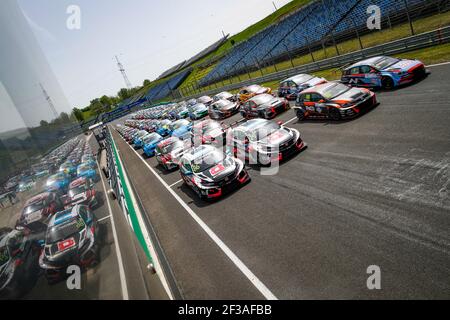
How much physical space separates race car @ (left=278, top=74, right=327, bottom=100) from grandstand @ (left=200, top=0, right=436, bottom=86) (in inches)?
288

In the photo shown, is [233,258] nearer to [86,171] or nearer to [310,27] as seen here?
[86,171]

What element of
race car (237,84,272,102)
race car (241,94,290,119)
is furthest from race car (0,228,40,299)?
race car (237,84,272,102)

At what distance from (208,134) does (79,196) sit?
9076mm

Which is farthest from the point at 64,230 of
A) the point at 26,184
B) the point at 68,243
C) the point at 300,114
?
the point at 300,114

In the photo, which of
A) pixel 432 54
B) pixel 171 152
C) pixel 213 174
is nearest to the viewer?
pixel 213 174

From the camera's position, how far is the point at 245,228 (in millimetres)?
8469

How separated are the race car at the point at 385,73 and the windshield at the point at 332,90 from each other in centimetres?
231

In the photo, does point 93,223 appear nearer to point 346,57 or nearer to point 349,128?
point 349,128

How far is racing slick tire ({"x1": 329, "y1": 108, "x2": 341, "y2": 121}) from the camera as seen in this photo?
45.0 feet

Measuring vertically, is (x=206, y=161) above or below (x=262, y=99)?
below

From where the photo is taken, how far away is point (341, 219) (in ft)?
23.5

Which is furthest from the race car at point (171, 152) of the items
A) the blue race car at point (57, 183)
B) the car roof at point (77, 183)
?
the blue race car at point (57, 183)

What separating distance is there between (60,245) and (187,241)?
12.2ft

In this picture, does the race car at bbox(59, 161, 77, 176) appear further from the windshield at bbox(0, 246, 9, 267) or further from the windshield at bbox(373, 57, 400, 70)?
the windshield at bbox(373, 57, 400, 70)
